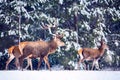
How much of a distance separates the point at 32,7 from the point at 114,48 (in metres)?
0.89

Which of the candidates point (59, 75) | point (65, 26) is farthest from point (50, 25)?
point (59, 75)

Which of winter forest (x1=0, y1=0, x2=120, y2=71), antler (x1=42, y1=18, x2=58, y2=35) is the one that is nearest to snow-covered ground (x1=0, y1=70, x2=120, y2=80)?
winter forest (x1=0, y1=0, x2=120, y2=71)

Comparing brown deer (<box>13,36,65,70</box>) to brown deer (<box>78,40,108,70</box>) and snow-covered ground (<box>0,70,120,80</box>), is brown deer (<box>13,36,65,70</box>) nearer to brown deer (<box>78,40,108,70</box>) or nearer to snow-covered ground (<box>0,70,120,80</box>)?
snow-covered ground (<box>0,70,120,80</box>)

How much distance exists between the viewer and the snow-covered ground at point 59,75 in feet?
6.62

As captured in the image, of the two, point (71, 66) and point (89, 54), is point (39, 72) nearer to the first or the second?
point (71, 66)

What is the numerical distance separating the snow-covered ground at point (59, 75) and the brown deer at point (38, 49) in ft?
0.30

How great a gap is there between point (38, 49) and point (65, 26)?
1.11 ft

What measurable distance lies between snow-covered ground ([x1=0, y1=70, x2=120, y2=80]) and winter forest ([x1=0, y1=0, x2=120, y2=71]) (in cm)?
5

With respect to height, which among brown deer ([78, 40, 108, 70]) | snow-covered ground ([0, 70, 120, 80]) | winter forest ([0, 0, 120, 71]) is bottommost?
snow-covered ground ([0, 70, 120, 80])

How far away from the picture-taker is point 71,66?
6.80 feet

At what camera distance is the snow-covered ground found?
2.02 m

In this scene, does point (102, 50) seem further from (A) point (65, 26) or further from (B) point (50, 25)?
(B) point (50, 25)

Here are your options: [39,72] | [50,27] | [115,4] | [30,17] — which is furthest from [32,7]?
[115,4]

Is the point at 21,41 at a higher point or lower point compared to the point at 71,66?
higher
